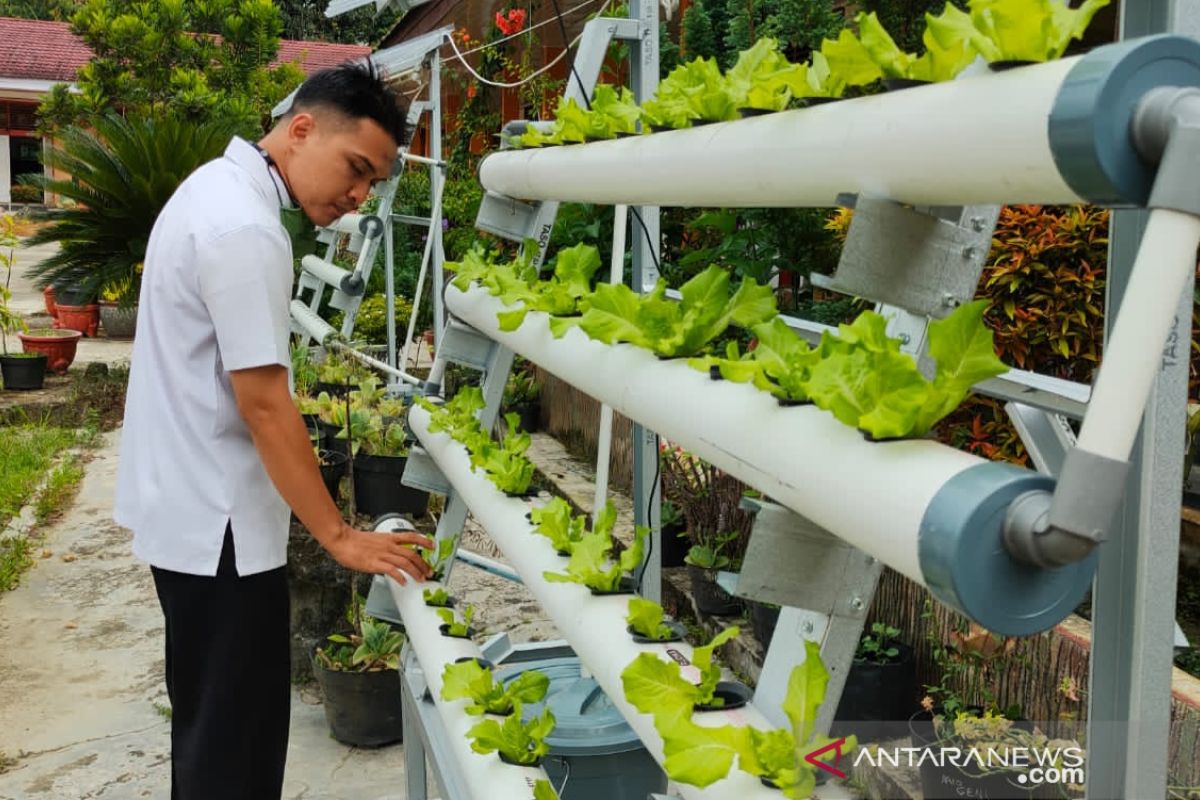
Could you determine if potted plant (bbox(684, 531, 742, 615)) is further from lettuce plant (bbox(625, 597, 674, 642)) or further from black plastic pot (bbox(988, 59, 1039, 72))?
black plastic pot (bbox(988, 59, 1039, 72))

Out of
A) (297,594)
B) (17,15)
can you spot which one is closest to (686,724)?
(297,594)

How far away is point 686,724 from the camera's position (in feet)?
3.58

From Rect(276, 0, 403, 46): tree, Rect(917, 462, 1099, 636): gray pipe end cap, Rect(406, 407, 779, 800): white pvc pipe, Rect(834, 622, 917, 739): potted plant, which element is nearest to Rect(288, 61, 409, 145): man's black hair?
Rect(406, 407, 779, 800): white pvc pipe

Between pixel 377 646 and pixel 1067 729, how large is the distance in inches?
69.1

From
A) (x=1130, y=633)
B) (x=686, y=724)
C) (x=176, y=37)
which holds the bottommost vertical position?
(x=686, y=724)

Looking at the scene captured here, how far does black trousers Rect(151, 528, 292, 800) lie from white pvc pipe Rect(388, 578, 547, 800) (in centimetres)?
24

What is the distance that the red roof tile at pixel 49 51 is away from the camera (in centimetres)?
2247

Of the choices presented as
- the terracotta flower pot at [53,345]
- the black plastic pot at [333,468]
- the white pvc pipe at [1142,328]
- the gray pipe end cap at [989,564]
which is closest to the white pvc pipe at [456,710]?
the gray pipe end cap at [989,564]

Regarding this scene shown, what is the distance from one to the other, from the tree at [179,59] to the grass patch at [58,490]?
5.00 m

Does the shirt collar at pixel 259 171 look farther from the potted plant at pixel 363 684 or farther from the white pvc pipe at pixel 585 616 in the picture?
the potted plant at pixel 363 684

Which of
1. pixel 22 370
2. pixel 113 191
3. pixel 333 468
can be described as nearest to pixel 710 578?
pixel 333 468

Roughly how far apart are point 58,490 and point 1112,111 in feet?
19.6

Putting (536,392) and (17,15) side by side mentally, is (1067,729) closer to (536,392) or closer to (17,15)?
(536,392)

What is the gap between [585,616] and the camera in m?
1.49
